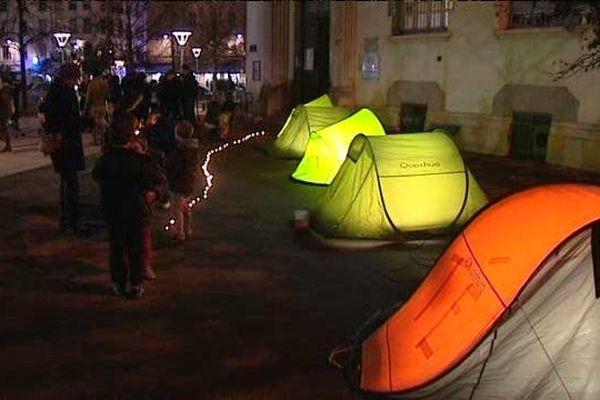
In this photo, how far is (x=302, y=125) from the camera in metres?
15.4

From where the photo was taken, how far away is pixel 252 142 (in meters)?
19.0

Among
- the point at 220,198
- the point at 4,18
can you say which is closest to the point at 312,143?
the point at 220,198

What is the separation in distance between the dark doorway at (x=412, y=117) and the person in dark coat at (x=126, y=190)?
13.9 metres

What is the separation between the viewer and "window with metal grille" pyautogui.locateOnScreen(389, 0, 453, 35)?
19.2m

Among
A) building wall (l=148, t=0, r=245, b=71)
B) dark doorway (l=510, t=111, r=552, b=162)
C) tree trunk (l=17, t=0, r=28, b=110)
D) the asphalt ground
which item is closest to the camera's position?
the asphalt ground

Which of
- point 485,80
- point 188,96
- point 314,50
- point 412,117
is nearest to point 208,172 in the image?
point 188,96

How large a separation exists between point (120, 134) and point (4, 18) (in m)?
23.3

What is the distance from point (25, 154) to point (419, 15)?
10.3 meters

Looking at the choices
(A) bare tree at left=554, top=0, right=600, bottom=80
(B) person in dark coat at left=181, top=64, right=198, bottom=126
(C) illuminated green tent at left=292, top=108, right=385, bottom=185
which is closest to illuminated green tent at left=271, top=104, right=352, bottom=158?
(C) illuminated green tent at left=292, top=108, right=385, bottom=185

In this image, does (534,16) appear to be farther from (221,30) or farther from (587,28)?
(221,30)

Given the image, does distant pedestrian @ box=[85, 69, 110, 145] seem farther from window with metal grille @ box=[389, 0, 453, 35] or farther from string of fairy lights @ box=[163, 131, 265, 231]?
window with metal grille @ box=[389, 0, 453, 35]

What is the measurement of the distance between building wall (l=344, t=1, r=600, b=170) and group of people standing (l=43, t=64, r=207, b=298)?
8.26 m

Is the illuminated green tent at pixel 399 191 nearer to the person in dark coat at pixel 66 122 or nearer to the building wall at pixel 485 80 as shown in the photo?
the person in dark coat at pixel 66 122

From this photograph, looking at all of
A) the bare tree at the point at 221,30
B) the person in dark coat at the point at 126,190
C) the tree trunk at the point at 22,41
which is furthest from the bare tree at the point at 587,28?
the bare tree at the point at 221,30
